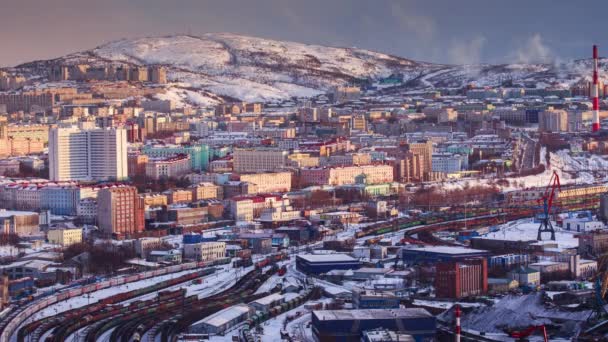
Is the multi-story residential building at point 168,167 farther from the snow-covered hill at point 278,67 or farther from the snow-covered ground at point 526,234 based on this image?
the snow-covered hill at point 278,67

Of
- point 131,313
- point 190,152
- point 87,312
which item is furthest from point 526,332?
point 190,152

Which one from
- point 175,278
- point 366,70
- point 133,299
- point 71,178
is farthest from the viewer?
point 366,70

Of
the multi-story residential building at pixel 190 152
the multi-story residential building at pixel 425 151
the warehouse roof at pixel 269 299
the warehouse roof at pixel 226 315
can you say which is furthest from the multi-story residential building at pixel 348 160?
the warehouse roof at pixel 226 315

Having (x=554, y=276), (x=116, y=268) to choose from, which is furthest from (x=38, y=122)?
(x=554, y=276)

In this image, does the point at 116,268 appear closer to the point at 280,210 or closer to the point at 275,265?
the point at 275,265

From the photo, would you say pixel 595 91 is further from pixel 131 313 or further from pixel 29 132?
pixel 29 132

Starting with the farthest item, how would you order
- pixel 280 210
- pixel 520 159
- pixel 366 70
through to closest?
pixel 366 70 → pixel 520 159 → pixel 280 210
